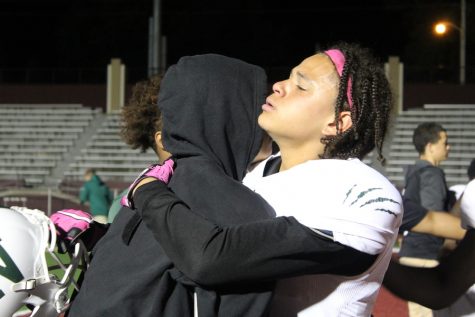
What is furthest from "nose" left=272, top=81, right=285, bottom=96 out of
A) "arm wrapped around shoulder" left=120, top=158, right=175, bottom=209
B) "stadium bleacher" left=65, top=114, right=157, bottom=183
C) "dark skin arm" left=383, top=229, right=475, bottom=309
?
"stadium bleacher" left=65, top=114, right=157, bottom=183

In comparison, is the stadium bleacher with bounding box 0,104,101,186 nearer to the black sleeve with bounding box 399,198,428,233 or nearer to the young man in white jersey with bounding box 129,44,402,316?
the black sleeve with bounding box 399,198,428,233

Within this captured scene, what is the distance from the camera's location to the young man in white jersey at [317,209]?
171 cm

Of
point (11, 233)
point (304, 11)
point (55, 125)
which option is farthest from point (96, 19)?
point (11, 233)

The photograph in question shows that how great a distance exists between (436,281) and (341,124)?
0.67 meters

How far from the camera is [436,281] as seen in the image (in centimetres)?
243

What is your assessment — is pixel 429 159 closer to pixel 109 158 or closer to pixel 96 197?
pixel 96 197

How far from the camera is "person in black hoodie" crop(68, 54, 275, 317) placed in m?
1.77

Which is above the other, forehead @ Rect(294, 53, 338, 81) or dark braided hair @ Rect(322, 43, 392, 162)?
forehead @ Rect(294, 53, 338, 81)

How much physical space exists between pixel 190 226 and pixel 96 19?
40993 mm

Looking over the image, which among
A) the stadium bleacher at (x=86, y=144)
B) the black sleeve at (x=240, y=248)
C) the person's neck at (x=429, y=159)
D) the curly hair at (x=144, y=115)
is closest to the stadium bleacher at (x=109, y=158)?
the stadium bleacher at (x=86, y=144)

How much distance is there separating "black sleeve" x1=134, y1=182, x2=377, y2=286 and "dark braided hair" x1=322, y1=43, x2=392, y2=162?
38 centimetres

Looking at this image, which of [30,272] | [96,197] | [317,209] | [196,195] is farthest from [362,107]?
[96,197]

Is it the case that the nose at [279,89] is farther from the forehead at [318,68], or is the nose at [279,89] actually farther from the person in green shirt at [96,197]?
the person in green shirt at [96,197]

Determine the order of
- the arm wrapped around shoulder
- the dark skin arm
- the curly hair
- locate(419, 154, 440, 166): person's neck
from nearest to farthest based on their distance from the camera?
the arm wrapped around shoulder < the dark skin arm < the curly hair < locate(419, 154, 440, 166): person's neck
